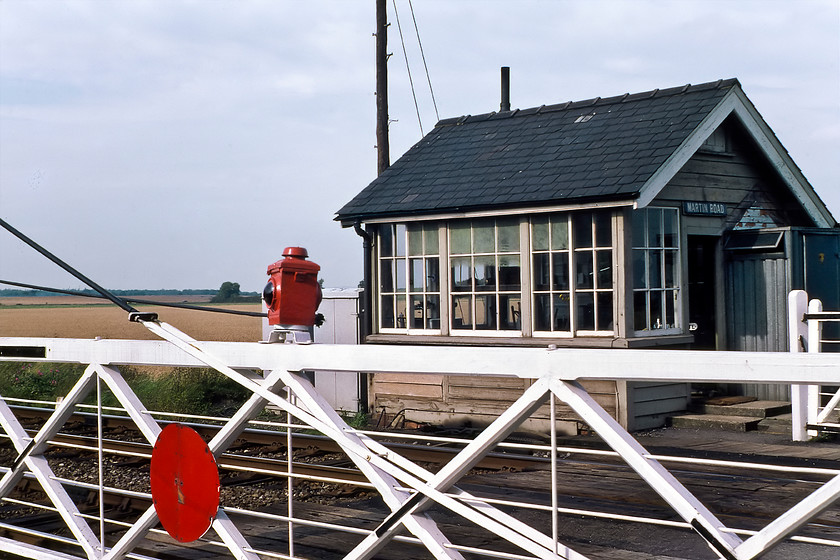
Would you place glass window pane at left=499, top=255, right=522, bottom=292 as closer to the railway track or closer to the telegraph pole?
the railway track

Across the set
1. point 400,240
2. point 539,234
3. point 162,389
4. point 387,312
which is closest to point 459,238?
point 400,240

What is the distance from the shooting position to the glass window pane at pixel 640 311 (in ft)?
39.9

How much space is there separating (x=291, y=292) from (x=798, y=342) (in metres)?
7.36

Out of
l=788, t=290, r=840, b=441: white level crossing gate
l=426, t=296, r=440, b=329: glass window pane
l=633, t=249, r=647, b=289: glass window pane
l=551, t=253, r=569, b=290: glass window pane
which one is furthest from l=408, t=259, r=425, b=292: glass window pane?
l=788, t=290, r=840, b=441: white level crossing gate

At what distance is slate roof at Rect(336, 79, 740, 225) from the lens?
12148 mm

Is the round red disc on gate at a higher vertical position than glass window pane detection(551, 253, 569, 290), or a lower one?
lower

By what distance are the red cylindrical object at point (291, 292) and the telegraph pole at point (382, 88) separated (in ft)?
50.6

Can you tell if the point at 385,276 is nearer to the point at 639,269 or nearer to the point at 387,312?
the point at 387,312

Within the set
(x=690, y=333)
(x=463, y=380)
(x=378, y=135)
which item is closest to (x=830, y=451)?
(x=690, y=333)

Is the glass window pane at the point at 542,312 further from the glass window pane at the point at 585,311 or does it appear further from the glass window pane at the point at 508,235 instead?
the glass window pane at the point at 508,235

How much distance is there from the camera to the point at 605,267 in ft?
39.5

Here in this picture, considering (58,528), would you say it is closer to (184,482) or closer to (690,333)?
(184,482)

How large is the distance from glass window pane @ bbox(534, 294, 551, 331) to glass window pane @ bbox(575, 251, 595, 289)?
0.46 metres

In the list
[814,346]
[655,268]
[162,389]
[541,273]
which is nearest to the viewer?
[814,346]
